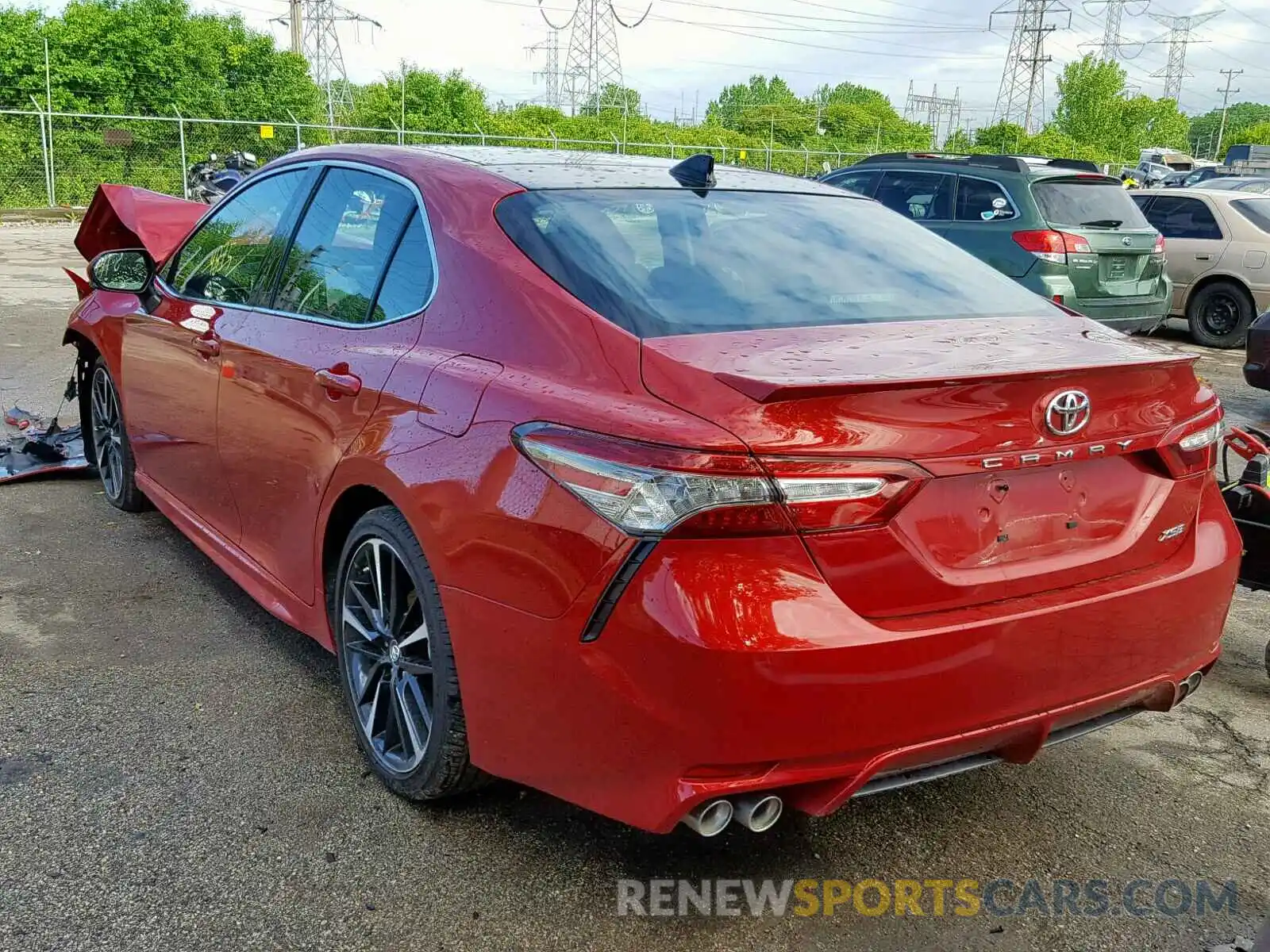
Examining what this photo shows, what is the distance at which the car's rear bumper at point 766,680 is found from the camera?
213 cm

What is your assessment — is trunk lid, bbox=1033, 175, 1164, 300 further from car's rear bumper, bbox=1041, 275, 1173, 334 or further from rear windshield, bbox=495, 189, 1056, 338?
rear windshield, bbox=495, 189, 1056, 338

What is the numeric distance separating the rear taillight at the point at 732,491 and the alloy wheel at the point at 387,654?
30.4 inches

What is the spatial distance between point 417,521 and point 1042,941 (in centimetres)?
164

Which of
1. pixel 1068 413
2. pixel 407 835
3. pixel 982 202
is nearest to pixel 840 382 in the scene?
pixel 1068 413

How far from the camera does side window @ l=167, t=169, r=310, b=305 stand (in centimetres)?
383

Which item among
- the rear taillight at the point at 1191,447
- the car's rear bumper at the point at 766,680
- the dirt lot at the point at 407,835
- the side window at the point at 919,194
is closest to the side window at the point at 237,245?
the dirt lot at the point at 407,835

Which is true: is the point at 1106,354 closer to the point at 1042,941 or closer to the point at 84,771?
the point at 1042,941

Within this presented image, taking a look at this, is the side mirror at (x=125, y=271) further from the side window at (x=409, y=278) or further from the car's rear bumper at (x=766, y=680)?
the car's rear bumper at (x=766, y=680)

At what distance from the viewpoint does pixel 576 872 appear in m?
2.71

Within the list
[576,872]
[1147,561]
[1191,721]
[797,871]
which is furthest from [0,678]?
[1191,721]

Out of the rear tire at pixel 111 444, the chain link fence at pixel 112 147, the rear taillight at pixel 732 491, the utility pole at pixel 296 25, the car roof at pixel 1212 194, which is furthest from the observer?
the utility pole at pixel 296 25

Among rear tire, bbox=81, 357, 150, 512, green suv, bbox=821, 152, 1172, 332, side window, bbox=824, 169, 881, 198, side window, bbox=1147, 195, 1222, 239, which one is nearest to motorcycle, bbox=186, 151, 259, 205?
side window, bbox=824, 169, 881, 198

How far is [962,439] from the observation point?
2.26 m

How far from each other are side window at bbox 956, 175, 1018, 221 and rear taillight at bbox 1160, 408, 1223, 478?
25.4ft
